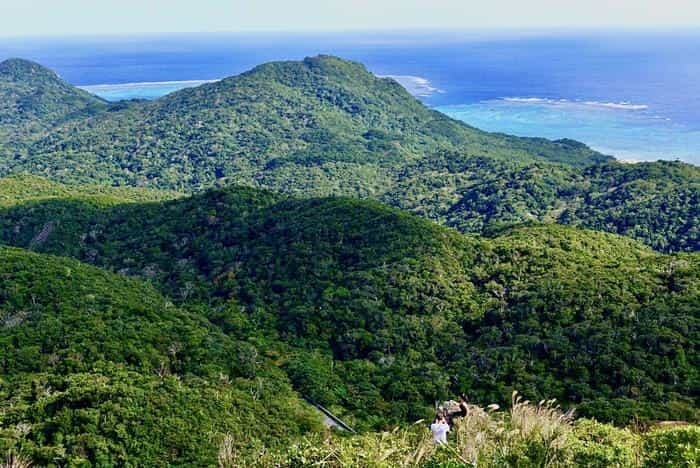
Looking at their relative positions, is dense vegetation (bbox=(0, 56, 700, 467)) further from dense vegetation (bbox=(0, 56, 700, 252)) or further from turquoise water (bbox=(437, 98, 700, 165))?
turquoise water (bbox=(437, 98, 700, 165))

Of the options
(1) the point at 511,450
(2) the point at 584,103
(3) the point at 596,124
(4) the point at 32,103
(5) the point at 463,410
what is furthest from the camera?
(2) the point at 584,103

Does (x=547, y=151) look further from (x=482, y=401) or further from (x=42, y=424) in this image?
(x=42, y=424)

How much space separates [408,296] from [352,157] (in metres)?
80.7

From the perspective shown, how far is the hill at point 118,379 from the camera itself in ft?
68.9

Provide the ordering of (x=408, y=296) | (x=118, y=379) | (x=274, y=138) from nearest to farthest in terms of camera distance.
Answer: (x=118, y=379) → (x=408, y=296) → (x=274, y=138)

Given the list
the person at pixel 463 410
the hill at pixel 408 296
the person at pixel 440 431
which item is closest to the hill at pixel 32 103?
the hill at pixel 408 296

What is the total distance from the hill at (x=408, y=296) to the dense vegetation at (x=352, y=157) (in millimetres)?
27704

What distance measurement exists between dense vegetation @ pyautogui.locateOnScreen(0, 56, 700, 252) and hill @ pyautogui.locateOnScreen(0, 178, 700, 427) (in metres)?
27.7

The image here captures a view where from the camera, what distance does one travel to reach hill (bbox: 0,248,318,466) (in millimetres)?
21000

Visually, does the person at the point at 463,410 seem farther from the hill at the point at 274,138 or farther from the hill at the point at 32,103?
the hill at the point at 32,103

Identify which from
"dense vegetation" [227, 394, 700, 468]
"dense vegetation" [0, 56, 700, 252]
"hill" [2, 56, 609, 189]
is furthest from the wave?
"dense vegetation" [227, 394, 700, 468]

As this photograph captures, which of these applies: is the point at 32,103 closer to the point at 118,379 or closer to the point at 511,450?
the point at 118,379

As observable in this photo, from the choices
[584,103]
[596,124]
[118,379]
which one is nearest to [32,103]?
[596,124]

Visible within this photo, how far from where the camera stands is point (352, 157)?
118 m
